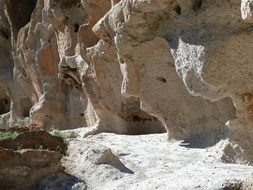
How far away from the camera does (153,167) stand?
18.5 feet

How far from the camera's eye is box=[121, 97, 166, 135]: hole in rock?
9.36 meters

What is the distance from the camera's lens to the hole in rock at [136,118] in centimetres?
936

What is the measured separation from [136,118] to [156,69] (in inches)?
96.2

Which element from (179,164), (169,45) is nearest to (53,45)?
(169,45)

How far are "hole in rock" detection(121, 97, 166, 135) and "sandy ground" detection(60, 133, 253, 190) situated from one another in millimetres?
2026

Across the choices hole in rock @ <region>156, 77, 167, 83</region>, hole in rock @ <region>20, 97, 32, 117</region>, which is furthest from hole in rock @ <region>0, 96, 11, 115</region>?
hole in rock @ <region>156, 77, 167, 83</region>

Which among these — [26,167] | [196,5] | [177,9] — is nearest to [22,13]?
[177,9]

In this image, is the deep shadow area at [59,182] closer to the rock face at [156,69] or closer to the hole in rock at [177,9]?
the rock face at [156,69]

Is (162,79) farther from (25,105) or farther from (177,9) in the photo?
(25,105)

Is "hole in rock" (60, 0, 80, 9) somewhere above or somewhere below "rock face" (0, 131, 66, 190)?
above

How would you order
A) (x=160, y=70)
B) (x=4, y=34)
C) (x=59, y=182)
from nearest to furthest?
(x=59, y=182), (x=160, y=70), (x=4, y=34)

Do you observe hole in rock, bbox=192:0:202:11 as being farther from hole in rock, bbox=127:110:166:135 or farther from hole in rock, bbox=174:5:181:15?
hole in rock, bbox=127:110:166:135

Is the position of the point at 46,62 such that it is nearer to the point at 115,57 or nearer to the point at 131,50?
the point at 115,57

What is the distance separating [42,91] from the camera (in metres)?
13.4
